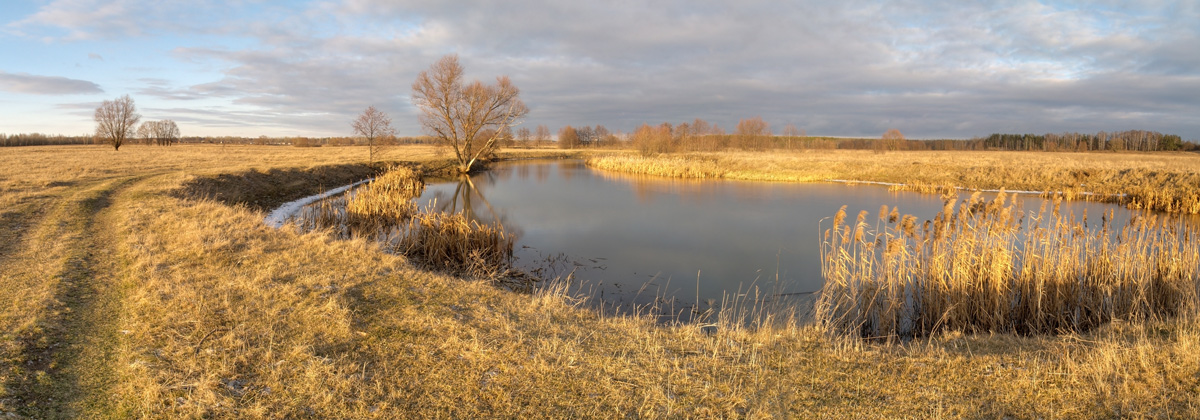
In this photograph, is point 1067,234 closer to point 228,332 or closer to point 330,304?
point 330,304

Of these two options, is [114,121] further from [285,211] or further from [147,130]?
[285,211]

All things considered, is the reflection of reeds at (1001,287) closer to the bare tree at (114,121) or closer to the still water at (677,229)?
the still water at (677,229)

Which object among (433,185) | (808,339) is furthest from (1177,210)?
(433,185)

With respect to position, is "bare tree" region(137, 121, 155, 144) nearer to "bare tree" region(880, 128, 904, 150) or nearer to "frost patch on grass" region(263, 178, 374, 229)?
"frost patch on grass" region(263, 178, 374, 229)

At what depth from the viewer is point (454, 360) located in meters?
4.09

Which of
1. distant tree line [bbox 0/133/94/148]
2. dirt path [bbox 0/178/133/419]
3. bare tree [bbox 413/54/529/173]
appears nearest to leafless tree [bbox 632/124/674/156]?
bare tree [bbox 413/54/529/173]

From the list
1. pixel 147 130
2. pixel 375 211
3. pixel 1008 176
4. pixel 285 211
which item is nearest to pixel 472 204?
pixel 285 211

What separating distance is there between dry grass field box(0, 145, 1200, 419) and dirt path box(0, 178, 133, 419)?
0.06 ft

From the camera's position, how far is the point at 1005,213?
6.04m

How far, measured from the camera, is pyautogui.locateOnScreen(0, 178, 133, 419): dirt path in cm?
332

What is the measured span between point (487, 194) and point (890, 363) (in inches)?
722

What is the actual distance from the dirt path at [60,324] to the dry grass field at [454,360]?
0.06 feet

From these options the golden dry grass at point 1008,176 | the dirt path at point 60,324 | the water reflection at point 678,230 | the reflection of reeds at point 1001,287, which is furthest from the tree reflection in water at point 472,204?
the golden dry grass at point 1008,176

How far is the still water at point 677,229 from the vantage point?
801 cm
